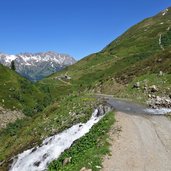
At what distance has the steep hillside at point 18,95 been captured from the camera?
116775mm

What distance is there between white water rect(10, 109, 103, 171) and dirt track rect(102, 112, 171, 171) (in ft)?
18.9

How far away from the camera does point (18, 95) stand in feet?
416

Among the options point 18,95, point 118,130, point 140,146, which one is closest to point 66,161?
point 140,146

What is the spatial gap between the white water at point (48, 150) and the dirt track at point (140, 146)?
5.75 meters

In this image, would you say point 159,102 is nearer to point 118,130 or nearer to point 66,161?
point 118,130

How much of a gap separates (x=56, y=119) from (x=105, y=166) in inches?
1098

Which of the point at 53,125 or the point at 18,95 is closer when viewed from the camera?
the point at 53,125

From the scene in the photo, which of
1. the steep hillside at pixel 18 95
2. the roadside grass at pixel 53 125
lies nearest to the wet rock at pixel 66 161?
the roadside grass at pixel 53 125

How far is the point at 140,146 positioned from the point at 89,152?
5.54 meters

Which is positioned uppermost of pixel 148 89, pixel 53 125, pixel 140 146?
pixel 148 89

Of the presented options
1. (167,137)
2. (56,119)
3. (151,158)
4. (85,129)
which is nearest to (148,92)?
(56,119)

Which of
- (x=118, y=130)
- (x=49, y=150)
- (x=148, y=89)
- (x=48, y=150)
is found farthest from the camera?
(x=148, y=89)

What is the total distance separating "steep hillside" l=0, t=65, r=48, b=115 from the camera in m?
117

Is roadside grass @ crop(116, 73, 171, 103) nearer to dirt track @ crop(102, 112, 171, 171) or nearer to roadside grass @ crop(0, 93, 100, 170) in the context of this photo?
roadside grass @ crop(0, 93, 100, 170)
